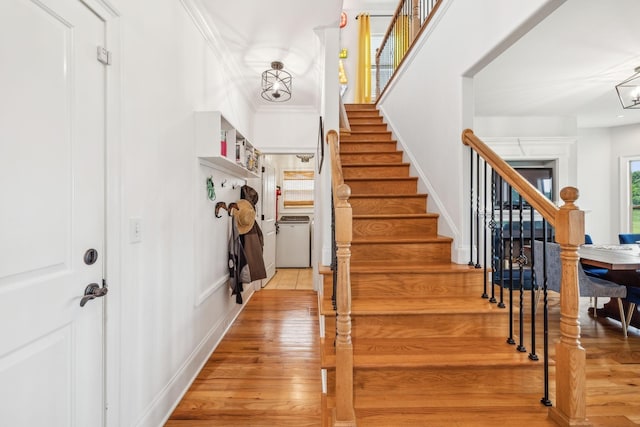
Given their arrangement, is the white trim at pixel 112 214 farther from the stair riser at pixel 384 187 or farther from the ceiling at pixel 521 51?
the stair riser at pixel 384 187

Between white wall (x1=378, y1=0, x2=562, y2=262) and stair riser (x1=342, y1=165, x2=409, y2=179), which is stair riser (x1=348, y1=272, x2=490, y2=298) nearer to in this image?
white wall (x1=378, y1=0, x2=562, y2=262)

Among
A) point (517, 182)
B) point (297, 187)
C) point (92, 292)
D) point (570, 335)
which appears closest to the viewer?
point (92, 292)

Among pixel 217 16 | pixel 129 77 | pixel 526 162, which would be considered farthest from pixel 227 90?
pixel 526 162

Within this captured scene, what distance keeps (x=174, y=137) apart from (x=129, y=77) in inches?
20.4

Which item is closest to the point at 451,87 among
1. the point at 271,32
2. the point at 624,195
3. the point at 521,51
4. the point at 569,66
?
the point at 521,51

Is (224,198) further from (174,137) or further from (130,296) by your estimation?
(130,296)

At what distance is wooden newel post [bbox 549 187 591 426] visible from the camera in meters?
1.26

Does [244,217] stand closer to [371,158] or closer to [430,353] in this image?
[371,158]

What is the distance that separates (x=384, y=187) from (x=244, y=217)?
55.6 inches

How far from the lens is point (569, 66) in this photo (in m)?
2.82

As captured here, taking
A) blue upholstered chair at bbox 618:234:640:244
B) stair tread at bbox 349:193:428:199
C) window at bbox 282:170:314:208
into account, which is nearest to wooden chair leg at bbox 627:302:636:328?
blue upholstered chair at bbox 618:234:640:244

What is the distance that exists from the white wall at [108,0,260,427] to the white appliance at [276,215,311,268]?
11.4 feet

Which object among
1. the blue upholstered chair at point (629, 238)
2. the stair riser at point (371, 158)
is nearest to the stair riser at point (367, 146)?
the stair riser at point (371, 158)

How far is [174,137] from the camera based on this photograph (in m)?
1.91
